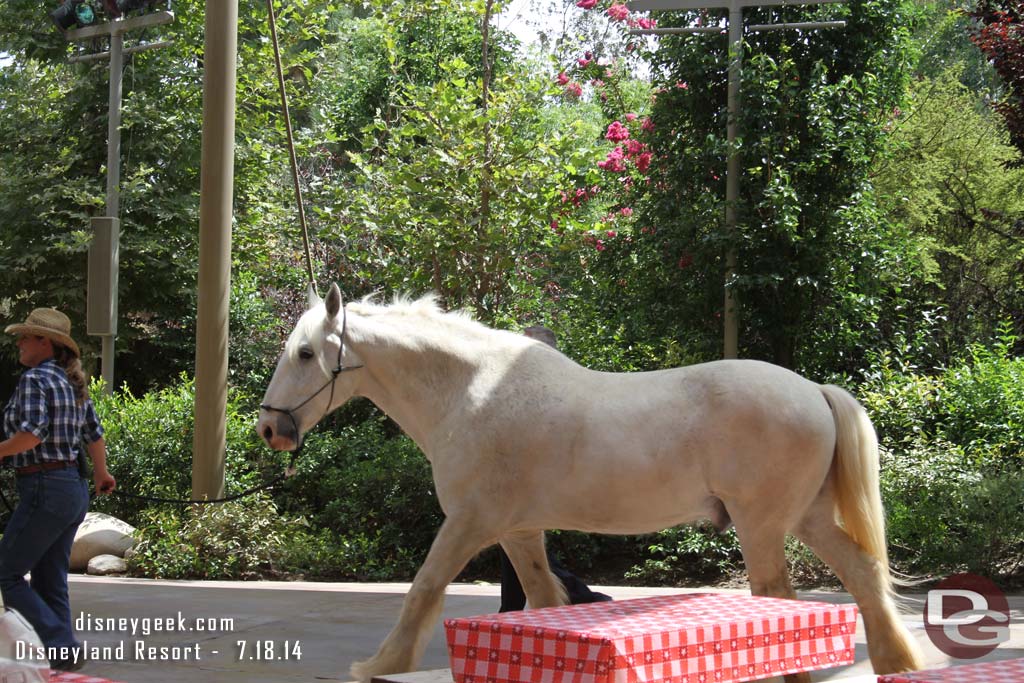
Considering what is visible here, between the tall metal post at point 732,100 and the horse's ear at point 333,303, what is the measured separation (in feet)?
17.6

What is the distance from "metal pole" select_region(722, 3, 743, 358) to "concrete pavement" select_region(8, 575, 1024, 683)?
8.57 ft

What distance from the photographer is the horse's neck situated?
18.0 ft

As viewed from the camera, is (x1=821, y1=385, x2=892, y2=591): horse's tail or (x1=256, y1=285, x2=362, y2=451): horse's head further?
(x1=256, y1=285, x2=362, y2=451): horse's head

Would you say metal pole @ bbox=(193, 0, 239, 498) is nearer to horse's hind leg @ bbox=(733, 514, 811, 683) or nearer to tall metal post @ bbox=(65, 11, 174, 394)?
tall metal post @ bbox=(65, 11, 174, 394)

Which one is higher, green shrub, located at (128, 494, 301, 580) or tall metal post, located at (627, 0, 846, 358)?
tall metal post, located at (627, 0, 846, 358)

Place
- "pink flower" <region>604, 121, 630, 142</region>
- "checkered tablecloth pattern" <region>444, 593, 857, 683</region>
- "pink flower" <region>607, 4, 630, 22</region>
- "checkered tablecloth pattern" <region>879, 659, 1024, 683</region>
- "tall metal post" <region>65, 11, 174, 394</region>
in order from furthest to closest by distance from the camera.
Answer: "pink flower" <region>607, 4, 630, 22</region> < "pink flower" <region>604, 121, 630, 142</region> < "tall metal post" <region>65, 11, 174, 394</region> < "checkered tablecloth pattern" <region>444, 593, 857, 683</region> < "checkered tablecloth pattern" <region>879, 659, 1024, 683</region>

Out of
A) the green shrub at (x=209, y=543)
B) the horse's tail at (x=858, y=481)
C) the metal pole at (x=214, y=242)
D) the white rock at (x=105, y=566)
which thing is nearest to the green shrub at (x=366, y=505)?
the green shrub at (x=209, y=543)

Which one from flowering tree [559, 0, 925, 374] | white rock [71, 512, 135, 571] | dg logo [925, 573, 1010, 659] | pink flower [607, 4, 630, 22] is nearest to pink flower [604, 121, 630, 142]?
flowering tree [559, 0, 925, 374]

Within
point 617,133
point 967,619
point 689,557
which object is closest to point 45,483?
point 967,619

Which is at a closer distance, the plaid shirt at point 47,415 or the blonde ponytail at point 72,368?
the plaid shirt at point 47,415

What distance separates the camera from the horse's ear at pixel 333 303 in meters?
5.43

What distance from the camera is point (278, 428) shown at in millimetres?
5465

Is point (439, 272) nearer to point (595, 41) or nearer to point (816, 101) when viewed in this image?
point (816, 101)

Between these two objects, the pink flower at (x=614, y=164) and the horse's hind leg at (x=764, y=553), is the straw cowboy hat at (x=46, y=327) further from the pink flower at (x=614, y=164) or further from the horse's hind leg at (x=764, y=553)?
the pink flower at (x=614, y=164)
